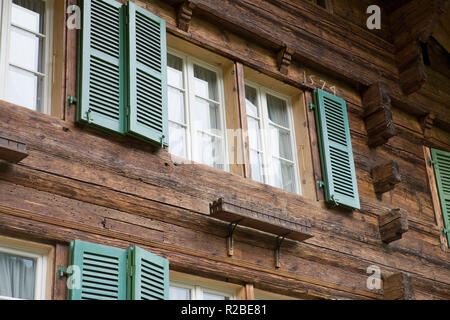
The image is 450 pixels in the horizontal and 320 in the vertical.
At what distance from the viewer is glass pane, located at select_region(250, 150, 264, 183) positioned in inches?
319

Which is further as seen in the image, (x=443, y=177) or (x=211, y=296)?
(x=443, y=177)

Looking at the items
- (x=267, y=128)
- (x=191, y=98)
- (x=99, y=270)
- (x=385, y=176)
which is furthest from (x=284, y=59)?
(x=99, y=270)

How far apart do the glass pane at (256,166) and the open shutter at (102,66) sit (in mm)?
1641

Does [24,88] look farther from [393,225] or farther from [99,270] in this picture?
[393,225]

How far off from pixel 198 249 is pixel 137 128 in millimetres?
1089

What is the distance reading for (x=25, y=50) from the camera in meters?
6.81

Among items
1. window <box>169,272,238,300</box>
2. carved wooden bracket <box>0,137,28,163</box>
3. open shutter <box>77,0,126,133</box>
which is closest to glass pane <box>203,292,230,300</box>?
window <box>169,272,238,300</box>

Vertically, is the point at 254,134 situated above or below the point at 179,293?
above

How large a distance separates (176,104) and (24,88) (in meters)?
1.59

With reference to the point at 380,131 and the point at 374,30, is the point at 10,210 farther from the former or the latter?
the point at 374,30

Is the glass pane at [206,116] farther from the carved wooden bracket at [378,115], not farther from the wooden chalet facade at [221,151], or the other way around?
the carved wooden bracket at [378,115]

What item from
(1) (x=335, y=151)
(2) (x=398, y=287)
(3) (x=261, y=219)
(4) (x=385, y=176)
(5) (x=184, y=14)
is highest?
(5) (x=184, y=14)

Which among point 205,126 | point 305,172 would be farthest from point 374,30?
point 205,126

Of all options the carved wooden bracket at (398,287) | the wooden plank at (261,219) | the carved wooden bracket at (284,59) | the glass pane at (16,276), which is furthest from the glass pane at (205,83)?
the glass pane at (16,276)
